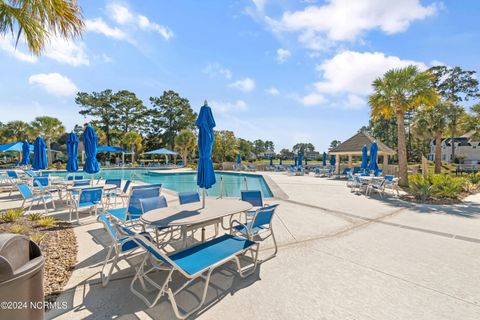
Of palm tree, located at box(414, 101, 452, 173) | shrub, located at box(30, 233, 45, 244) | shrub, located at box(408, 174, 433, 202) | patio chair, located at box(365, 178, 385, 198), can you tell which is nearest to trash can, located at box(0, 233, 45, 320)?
shrub, located at box(30, 233, 45, 244)

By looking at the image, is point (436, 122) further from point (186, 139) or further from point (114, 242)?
point (186, 139)

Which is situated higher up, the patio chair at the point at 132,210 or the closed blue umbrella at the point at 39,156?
the closed blue umbrella at the point at 39,156

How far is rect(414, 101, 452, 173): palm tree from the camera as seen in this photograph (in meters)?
17.9

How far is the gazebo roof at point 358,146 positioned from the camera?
19850 millimetres

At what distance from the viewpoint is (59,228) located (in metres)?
4.65

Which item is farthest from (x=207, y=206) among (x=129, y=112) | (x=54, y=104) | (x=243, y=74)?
(x=129, y=112)

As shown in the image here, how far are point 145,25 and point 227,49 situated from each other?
156 inches

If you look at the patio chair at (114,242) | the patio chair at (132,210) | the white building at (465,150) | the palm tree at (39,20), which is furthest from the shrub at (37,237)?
the white building at (465,150)

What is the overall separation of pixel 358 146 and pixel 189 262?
21728 millimetres

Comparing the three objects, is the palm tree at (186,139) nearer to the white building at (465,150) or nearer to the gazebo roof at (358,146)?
the gazebo roof at (358,146)

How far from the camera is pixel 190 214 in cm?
333

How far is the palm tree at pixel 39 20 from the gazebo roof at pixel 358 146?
21246mm

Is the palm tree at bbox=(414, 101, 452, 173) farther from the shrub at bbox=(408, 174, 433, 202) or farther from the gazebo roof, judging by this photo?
the shrub at bbox=(408, 174, 433, 202)

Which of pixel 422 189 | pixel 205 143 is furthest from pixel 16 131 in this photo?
pixel 422 189
